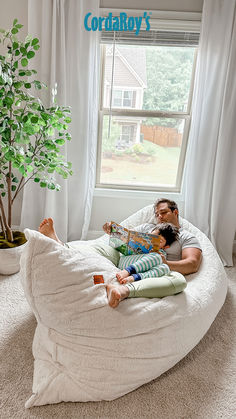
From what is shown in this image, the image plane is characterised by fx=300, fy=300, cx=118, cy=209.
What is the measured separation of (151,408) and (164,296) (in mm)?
506

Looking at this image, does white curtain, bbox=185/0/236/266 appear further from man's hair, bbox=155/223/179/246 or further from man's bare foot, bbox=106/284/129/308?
man's bare foot, bbox=106/284/129/308

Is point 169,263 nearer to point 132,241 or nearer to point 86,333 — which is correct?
point 132,241

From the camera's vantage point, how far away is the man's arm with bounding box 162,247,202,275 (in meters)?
1.83

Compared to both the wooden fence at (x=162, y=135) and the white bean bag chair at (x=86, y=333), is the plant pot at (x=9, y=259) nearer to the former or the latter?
the white bean bag chair at (x=86, y=333)

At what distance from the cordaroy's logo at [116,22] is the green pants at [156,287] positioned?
6.48ft

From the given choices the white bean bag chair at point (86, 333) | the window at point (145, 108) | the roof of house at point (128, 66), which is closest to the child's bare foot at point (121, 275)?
the white bean bag chair at point (86, 333)

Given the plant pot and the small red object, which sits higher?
the small red object

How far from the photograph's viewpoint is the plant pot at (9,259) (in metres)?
2.17

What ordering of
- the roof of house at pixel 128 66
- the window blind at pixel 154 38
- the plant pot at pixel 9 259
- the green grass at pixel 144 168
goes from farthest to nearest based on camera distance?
the green grass at pixel 144 168 < the roof of house at pixel 128 66 < the window blind at pixel 154 38 < the plant pot at pixel 9 259

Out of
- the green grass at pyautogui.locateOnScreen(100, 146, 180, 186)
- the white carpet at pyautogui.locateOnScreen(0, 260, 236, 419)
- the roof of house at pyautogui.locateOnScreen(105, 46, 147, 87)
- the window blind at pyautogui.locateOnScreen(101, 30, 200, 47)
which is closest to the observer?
the white carpet at pyautogui.locateOnScreen(0, 260, 236, 419)

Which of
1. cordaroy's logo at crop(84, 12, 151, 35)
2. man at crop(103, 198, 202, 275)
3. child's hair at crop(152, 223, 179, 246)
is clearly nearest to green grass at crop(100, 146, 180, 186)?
man at crop(103, 198, 202, 275)

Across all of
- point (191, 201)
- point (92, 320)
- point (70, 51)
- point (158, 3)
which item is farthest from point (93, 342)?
point (158, 3)

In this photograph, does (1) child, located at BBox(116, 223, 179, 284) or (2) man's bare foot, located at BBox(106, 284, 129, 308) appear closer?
(2) man's bare foot, located at BBox(106, 284, 129, 308)

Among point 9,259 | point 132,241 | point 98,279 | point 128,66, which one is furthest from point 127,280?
point 128,66
